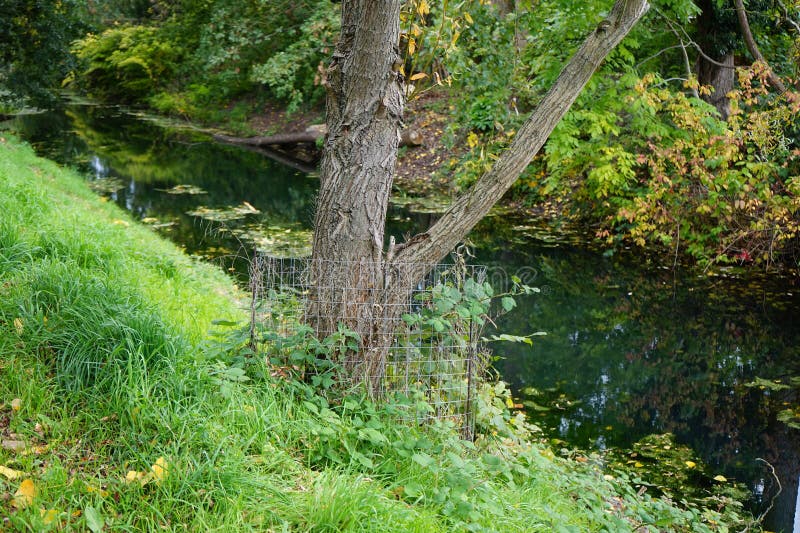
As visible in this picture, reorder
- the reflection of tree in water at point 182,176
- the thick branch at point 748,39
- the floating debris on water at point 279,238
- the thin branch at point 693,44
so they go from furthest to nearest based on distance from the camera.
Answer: the reflection of tree in water at point 182,176
the thin branch at point 693,44
the thick branch at point 748,39
the floating debris on water at point 279,238

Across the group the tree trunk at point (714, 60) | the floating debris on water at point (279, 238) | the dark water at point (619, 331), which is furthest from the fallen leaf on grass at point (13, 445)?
the tree trunk at point (714, 60)

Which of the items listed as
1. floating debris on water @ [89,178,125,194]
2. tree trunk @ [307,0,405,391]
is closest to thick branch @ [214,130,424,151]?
floating debris on water @ [89,178,125,194]

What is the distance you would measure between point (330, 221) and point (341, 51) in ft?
3.28

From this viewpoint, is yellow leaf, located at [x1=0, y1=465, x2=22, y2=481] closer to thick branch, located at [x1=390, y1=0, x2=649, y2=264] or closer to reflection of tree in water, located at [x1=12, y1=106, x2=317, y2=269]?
thick branch, located at [x1=390, y1=0, x2=649, y2=264]

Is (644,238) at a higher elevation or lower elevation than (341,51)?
lower

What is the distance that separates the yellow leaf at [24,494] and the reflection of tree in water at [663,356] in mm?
4356

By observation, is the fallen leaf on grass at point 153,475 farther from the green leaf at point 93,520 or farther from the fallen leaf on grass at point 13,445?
the fallen leaf on grass at point 13,445

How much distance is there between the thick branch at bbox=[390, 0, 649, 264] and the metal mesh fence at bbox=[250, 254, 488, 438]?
A: 1.08 ft

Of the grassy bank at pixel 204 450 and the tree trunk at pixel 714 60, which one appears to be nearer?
the grassy bank at pixel 204 450

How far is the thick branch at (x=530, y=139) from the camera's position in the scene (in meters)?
4.48

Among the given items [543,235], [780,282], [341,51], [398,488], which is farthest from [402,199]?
[398,488]

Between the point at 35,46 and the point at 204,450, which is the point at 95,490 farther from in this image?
the point at 35,46

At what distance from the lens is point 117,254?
600cm

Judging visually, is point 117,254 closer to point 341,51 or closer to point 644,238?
point 341,51
